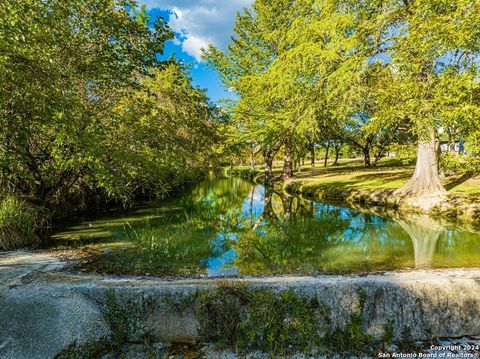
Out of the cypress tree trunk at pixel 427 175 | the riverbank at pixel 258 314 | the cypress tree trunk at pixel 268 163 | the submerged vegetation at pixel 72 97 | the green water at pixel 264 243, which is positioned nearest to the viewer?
the riverbank at pixel 258 314

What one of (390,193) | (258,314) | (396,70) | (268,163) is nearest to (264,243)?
(258,314)

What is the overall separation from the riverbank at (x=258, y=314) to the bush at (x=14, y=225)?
455 centimetres

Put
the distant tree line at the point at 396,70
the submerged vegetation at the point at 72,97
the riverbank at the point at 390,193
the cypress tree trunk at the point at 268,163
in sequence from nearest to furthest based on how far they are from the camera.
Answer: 1. the submerged vegetation at the point at 72,97
2. the distant tree line at the point at 396,70
3. the riverbank at the point at 390,193
4. the cypress tree trunk at the point at 268,163

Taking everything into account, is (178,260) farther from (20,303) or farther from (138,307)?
(20,303)

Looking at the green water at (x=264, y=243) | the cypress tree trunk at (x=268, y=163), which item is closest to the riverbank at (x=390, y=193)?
the green water at (x=264, y=243)

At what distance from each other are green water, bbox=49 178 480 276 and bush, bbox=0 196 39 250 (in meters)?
1.01

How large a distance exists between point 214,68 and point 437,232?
97.4 ft

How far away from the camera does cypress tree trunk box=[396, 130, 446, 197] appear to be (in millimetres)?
17375

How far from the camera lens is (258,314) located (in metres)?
6.05

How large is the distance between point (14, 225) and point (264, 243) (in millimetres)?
8867

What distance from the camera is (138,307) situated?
244 inches

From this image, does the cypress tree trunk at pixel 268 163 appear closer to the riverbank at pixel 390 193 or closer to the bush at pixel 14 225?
the riverbank at pixel 390 193

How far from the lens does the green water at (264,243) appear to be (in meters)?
9.28

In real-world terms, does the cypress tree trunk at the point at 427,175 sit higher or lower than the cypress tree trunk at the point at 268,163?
lower
